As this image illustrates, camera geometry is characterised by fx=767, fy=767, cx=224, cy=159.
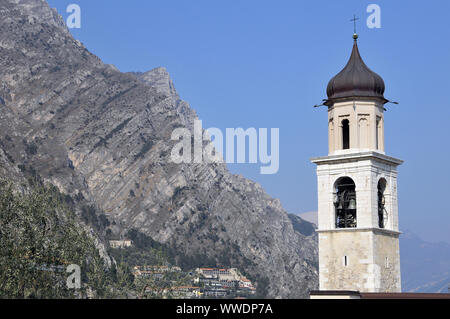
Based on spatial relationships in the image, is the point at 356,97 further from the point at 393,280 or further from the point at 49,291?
the point at 49,291

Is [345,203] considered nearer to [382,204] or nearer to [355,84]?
[382,204]

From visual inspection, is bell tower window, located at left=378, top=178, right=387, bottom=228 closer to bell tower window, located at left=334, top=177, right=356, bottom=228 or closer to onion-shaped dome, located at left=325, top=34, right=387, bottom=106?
bell tower window, located at left=334, top=177, right=356, bottom=228

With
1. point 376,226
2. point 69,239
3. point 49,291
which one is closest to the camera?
point 376,226

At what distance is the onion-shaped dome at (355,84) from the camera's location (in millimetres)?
40469

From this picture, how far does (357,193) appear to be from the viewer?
1538 inches

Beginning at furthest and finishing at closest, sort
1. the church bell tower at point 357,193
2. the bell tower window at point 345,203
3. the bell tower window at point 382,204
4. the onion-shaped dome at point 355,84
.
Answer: the onion-shaped dome at point 355,84
the bell tower window at point 382,204
the bell tower window at point 345,203
the church bell tower at point 357,193

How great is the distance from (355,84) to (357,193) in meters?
5.89

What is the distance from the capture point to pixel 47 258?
51.4 metres

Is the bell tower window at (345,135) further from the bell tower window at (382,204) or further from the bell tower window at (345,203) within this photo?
the bell tower window at (382,204)

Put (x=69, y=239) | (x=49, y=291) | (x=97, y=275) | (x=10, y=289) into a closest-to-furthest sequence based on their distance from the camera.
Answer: (x=10, y=289) → (x=49, y=291) → (x=69, y=239) → (x=97, y=275)

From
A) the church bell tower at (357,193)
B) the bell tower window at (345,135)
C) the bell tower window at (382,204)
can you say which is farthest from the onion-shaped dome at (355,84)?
the bell tower window at (382,204)

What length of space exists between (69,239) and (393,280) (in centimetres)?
2817

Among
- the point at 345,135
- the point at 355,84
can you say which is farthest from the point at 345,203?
the point at 355,84
